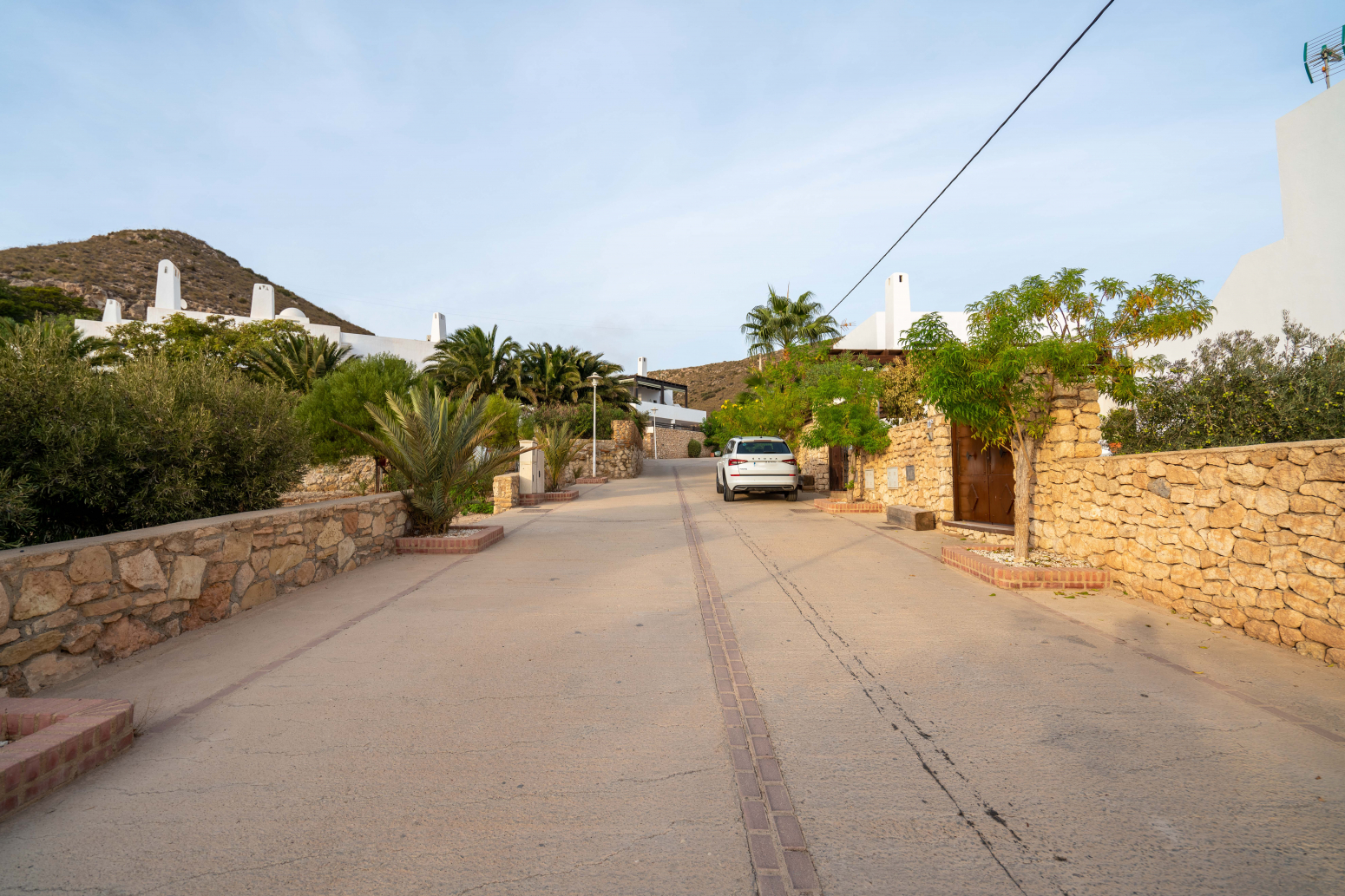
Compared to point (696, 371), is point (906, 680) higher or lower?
lower

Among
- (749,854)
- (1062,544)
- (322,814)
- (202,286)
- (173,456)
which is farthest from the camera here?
(202,286)

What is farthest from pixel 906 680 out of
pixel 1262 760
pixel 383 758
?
pixel 383 758

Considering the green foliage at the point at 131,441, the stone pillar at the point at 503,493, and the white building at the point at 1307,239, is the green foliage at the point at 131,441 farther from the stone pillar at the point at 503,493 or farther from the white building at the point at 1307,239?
the white building at the point at 1307,239

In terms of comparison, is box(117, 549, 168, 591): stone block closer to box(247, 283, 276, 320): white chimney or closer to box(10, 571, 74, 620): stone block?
box(10, 571, 74, 620): stone block

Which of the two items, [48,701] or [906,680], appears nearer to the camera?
[48,701]

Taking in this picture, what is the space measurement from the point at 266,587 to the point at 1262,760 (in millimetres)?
7662

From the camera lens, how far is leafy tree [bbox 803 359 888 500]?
52.3 ft

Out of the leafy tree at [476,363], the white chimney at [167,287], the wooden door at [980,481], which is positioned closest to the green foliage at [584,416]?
the leafy tree at [476,363]

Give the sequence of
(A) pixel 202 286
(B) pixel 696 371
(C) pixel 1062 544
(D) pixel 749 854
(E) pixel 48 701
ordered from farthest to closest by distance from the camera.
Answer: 1. (B) pixel 696 371
2. (A) pixel 202 286
3. (C) pixel 1062 544
4. (E) pixel 48 701
5. (D) pixel 749 854

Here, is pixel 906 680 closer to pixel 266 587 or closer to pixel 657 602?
pixel 657 602

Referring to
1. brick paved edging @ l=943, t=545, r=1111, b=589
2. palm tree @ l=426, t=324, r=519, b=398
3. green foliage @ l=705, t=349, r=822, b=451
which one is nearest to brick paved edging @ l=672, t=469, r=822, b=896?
brick paved edging @ l=943, t=545, r=1111, b=589

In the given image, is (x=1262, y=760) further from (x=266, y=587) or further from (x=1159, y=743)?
(x=266, y=587)

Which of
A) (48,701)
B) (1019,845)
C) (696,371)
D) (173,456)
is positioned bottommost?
(1019,845)

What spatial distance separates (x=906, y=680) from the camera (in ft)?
14.9
